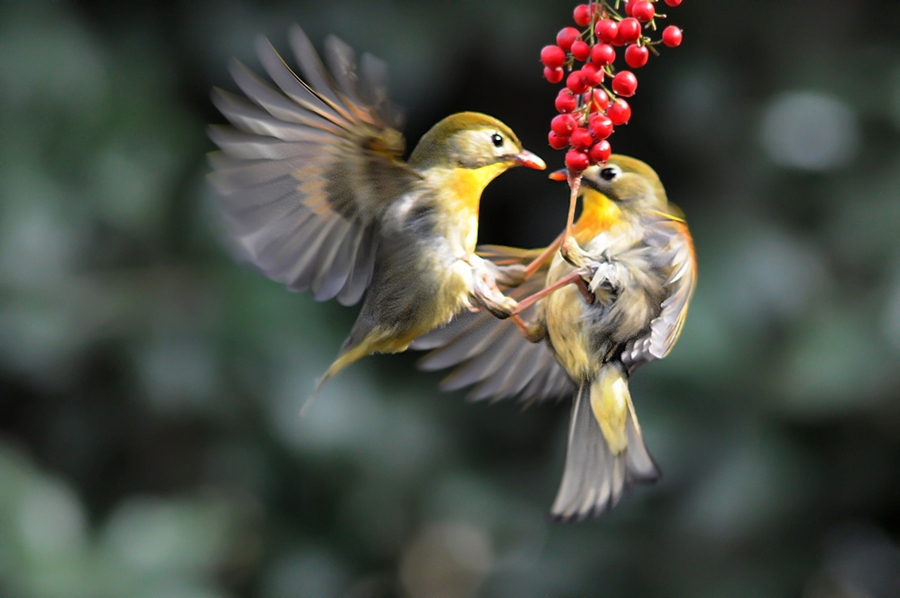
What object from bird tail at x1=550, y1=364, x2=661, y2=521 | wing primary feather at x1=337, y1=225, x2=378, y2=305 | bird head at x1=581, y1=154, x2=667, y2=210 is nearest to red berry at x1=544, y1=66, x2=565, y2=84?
bird head at x1=581, y1=154, x2=667, y2=210

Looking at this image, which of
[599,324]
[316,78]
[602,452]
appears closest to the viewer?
[316,78]

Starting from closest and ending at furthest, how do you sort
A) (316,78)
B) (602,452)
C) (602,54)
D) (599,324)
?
1. (602,54)
2. (316,78)
3. (599,324)
4. (602,452)

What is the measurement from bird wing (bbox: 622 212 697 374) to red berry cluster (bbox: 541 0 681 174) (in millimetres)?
261

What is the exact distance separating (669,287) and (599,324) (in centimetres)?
12

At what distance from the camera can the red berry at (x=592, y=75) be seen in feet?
4.08

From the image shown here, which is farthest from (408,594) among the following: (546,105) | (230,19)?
(230,19)

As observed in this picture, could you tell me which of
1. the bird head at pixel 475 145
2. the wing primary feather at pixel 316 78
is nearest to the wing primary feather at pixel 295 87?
the wing primary feather at pixel 316 78

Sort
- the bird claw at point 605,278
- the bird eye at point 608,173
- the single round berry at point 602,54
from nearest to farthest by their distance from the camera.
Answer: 1. the single round berry at point 602,54
2. the bird claw at point 605,278
3. the bird eye at point 608,173

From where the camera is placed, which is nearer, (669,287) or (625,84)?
(625,84)

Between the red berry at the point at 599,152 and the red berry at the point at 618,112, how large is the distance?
0.12 ft

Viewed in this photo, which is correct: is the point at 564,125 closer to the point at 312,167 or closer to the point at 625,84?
the point at 625,84

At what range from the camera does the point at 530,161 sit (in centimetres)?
144

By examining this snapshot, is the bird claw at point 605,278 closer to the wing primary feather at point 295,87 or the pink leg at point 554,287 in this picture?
the pink leg at point 554,287

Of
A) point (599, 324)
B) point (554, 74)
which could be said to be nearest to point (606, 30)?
point (554, 74)
